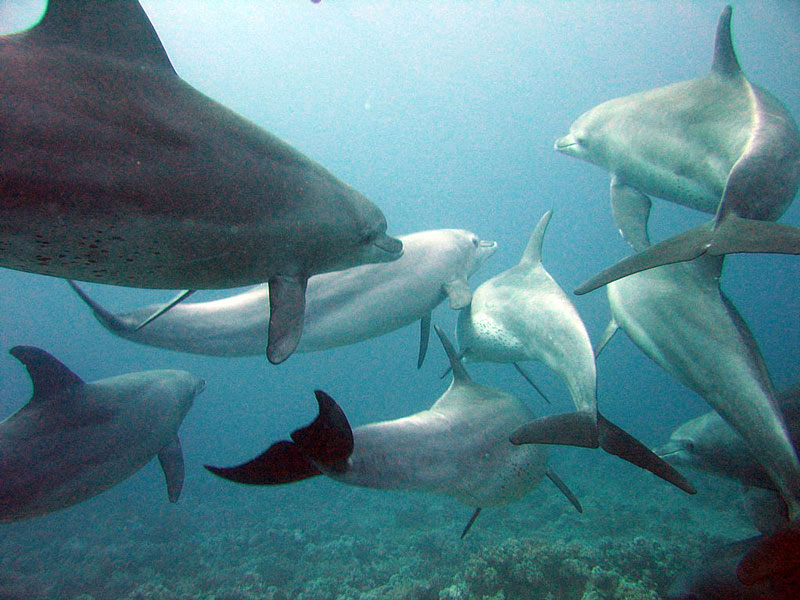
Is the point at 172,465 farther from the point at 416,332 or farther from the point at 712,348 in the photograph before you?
the point at 416,332

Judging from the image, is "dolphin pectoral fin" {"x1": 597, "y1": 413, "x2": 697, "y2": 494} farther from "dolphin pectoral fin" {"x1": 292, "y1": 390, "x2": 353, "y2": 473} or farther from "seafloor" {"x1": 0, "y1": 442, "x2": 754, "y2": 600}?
"seafloor" {"x1": 0, "y1": 442, "x2": 754, "y2": 600}

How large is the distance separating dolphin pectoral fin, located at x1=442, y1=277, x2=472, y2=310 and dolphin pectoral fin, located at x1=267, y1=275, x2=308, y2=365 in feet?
11.2

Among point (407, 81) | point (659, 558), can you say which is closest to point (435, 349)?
point (407, 81)

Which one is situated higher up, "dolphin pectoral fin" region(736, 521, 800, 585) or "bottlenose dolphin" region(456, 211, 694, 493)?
"bottlenose dolphin" region(456, 211, 694, 493)

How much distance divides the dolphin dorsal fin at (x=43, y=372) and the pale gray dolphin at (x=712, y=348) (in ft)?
21.2

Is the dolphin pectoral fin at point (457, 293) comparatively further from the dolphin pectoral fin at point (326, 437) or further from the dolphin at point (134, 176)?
the dolphin pectoral fin at point (326, 437)

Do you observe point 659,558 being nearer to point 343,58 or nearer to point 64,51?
point 64,51

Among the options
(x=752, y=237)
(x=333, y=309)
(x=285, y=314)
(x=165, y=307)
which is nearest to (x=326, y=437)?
(x=285, y=314)

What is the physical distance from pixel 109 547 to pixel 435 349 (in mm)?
37757

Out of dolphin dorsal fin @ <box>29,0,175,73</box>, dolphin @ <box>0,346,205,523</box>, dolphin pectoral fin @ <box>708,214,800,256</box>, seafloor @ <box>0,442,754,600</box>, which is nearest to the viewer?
dolphin dorsal fin @ <box>29,0,175,73</box>

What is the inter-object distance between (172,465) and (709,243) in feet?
23.5

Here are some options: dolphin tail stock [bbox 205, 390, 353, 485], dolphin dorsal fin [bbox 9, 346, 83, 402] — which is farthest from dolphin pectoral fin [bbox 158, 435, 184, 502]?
dolphin tail stock [bbox 205, 390, 353, 485]

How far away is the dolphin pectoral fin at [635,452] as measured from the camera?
2893 millimetres

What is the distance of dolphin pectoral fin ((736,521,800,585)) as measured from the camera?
3.14m
